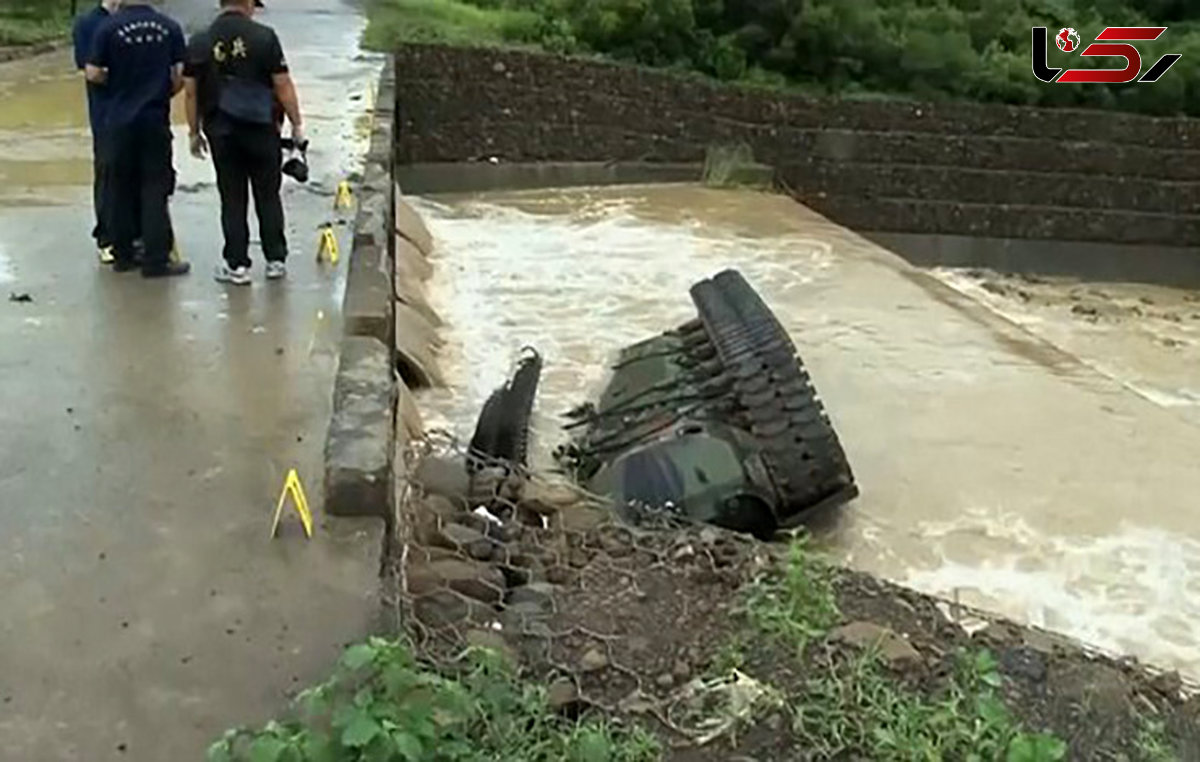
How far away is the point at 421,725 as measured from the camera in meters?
3.25

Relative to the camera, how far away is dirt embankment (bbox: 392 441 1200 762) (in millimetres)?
3842

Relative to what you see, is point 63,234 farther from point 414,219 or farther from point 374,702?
point 374,702

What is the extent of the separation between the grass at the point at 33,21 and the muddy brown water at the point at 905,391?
555cm

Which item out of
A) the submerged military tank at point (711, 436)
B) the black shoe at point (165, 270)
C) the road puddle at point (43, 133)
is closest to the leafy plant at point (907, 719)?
the submerged military tank at point (711, 436)

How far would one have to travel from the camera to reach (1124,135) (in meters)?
17.6

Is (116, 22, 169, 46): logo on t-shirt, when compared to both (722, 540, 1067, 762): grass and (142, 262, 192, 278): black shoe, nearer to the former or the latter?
(142, 262, 192, 278): black shoe

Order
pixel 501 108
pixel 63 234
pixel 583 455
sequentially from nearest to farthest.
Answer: pixel 583 455, pixel 63 234, pixel 501 108

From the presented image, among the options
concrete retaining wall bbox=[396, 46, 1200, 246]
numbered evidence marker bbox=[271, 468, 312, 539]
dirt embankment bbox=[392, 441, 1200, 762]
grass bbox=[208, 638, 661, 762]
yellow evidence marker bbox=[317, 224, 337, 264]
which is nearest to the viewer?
grass bbox=[208, 638, 661, 762]

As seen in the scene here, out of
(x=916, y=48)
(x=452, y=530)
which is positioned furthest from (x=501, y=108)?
(x=452, y=530)

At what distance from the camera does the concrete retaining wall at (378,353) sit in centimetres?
482

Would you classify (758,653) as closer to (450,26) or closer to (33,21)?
(450,26)

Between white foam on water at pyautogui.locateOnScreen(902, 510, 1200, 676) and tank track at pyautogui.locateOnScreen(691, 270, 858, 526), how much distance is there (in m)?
0.62

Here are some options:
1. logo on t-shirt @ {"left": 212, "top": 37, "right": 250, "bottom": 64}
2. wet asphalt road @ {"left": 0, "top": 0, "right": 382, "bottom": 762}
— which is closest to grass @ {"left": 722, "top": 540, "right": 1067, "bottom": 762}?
wet asphalt road @ {"left": 0, "top": 0, "right": 382, "bottom": 762}

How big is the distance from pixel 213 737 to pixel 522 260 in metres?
9.99
